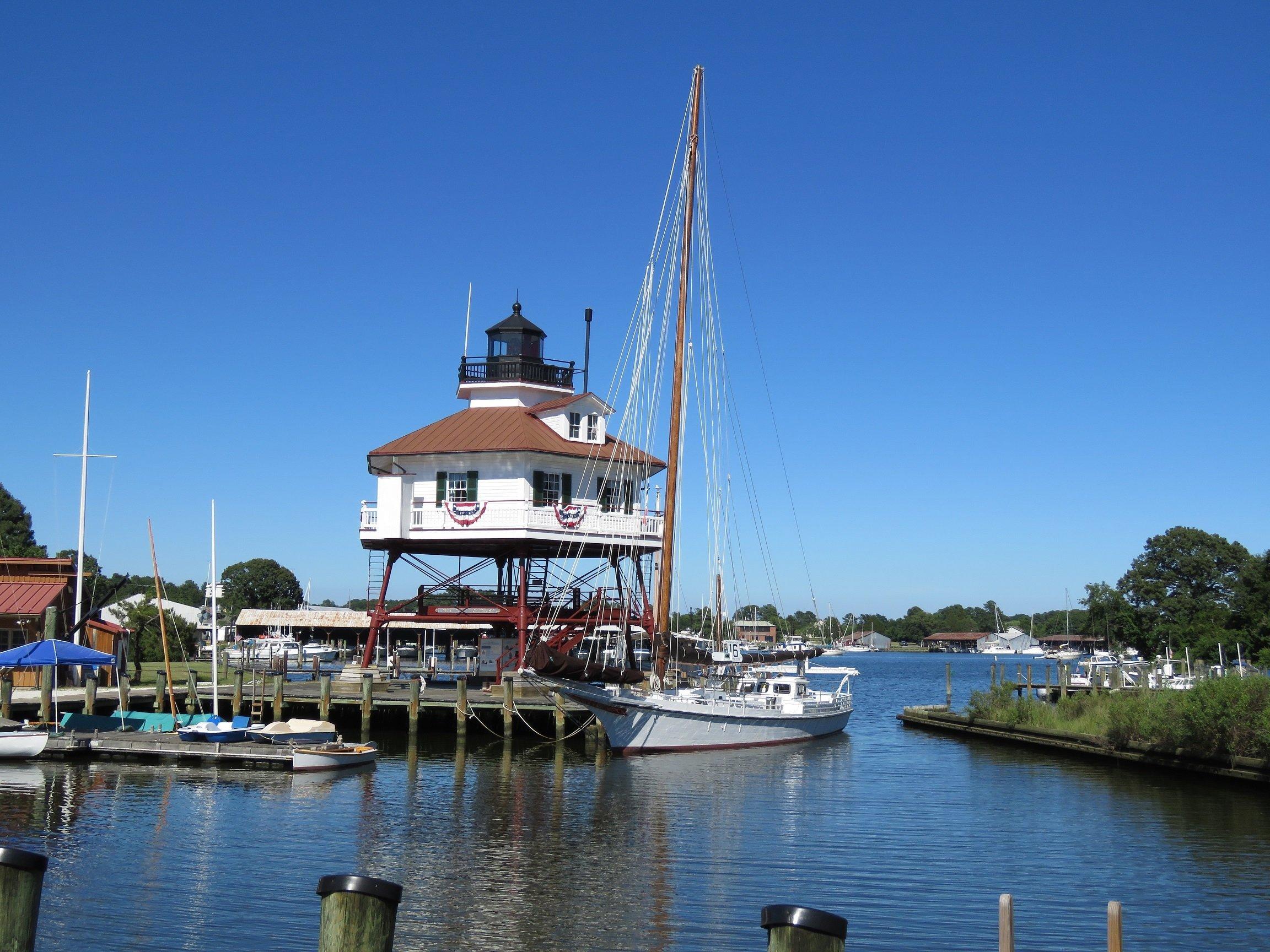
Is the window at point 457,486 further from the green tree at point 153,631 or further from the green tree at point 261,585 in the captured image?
the green tree at point 261,585

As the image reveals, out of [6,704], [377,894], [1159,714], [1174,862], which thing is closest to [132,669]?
[6,704]

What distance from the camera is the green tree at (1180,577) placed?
120125 millimetres

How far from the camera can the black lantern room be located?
171 feet

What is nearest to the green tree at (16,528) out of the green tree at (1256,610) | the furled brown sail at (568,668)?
the furled brown sail at (568,668)

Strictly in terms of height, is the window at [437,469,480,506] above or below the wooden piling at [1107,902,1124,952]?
above

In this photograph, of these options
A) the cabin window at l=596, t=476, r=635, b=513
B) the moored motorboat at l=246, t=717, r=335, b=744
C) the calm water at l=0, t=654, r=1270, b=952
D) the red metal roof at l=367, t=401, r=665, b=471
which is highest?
the red metal roof at l=367, t=401, r=665, b=471

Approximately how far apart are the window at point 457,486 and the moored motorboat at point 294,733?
13.2 meters

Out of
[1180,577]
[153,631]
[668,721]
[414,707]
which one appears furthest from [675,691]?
[1180,577]

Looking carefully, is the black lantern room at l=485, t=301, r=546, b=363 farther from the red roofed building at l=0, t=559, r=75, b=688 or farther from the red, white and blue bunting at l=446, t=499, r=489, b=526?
the red roofed building at l=0, t=559, r=75, b=688

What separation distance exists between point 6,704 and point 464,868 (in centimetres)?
2522

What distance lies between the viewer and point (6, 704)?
3962 centimetres

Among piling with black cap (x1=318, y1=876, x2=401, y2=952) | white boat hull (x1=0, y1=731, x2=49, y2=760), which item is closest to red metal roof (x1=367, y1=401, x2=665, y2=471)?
white boat hull (x1=0, y1=731, x2=49, y2=760)

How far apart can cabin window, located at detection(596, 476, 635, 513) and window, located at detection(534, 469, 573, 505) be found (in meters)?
1.36

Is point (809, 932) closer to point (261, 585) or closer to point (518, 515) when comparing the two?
point (518, 515)
